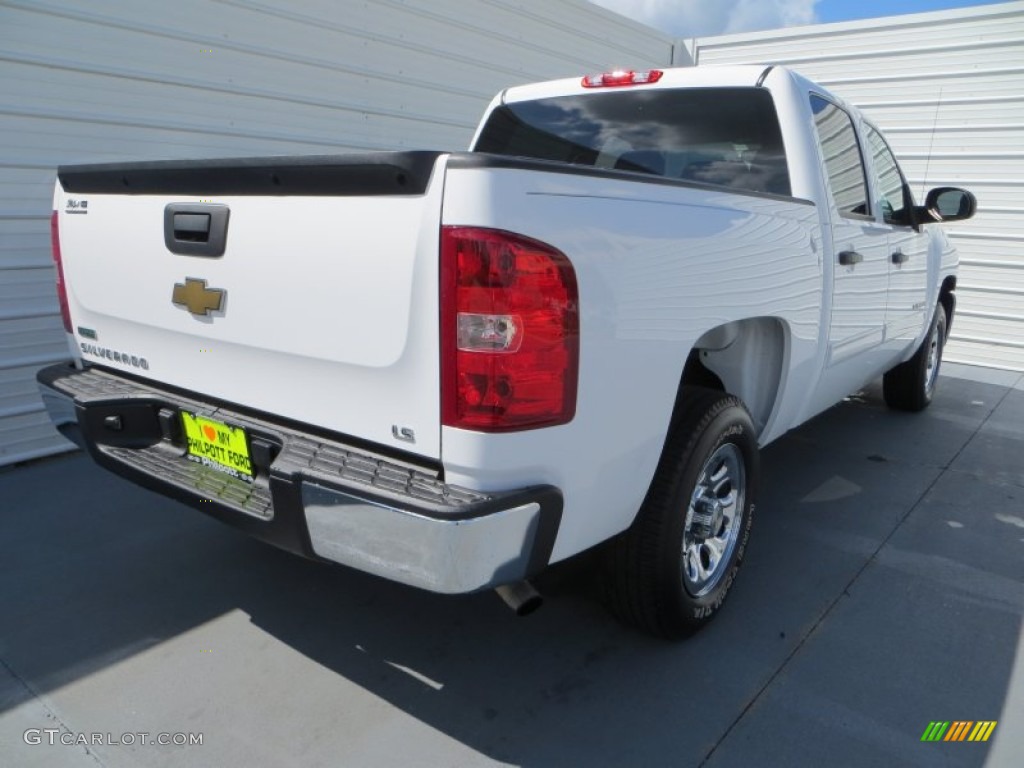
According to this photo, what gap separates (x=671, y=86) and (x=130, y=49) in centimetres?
329

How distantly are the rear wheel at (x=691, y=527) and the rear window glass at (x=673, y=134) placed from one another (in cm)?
118

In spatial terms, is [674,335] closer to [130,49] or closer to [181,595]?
[181,595]

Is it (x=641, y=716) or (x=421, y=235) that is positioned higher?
(x=421, y=235)

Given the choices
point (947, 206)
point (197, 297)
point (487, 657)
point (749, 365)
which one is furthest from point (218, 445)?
point (947, 206)

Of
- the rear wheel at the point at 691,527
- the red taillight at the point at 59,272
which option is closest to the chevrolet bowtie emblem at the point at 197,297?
the red taillight at the point at 59,272

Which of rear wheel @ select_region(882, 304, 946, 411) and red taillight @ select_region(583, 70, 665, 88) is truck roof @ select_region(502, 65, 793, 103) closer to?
red taillight @ select_region(583, 70, 665, 88)

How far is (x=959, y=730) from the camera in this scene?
220cm

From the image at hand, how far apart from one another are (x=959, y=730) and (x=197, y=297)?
2.64 meters

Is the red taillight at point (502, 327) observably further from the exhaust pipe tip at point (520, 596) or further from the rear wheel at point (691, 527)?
the rear wheel at point (691, 527)

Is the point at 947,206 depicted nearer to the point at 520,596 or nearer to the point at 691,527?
the point at 691,527

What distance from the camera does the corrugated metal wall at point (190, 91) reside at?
4.06 m

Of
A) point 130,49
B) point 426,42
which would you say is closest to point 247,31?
point 130,49

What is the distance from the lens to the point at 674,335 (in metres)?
2.08

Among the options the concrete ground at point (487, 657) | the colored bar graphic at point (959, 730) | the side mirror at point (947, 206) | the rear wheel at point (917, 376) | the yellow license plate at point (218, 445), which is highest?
the side mirror at point (947, 206)
